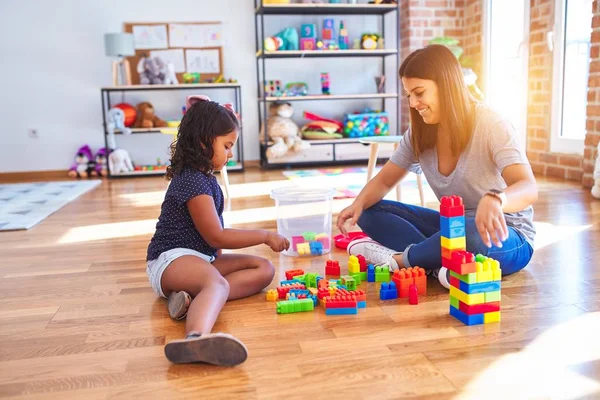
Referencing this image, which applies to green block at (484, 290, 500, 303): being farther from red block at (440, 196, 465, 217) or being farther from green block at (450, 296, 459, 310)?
red block at (440, 196, 465, 217)

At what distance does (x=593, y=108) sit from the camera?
360cm

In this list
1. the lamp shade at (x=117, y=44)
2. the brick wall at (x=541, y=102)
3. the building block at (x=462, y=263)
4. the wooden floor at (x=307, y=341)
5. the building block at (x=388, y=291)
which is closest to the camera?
the wooden floor at (x=307, y=341)

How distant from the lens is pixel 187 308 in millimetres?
1560

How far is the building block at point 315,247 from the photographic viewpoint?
227 cm

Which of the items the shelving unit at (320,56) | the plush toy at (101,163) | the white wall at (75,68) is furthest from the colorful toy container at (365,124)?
the plush toy at (101,163)

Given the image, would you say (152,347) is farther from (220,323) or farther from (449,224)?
(449,224)

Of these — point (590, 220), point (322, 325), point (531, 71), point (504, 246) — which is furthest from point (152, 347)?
point (531, 71)

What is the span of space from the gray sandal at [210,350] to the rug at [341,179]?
230cm

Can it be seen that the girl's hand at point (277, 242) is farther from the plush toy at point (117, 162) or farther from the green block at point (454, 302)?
the plush toy at point (117, 162)

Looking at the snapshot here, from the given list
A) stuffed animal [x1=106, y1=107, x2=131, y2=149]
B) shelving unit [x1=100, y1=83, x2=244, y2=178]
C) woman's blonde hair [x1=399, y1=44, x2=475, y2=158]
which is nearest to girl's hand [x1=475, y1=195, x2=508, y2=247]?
woman's blonde hair [x1=399, y1=44, x2=475, y2=158]

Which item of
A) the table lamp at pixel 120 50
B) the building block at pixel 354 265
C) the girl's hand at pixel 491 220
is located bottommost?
the building block at pixel 354 265

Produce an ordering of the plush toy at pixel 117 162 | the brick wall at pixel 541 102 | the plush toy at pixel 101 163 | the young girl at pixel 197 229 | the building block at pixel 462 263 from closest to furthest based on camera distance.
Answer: the building block at pixel 462 263
the young girl at pixel 197 229
the brick wall at pixel 541 102
the plush toy at pixel 117 162
the plush toy at pixel 101 163

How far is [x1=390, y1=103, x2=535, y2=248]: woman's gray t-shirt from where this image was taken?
5.35 ft

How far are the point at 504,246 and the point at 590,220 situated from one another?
1.18 m
